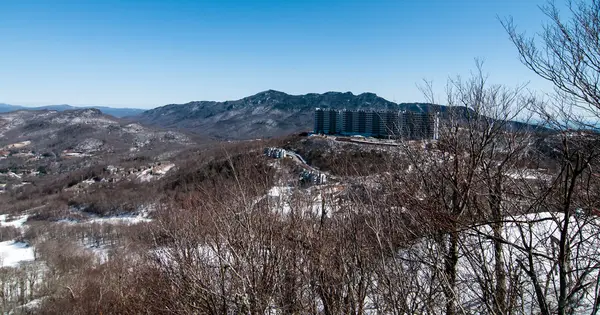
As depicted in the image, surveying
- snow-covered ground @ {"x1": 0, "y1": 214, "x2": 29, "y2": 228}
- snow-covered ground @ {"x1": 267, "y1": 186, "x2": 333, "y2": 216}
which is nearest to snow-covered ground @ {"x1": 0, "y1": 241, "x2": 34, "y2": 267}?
snow-covered ground @ {"x1": 0, "y1": 214, "x2": 29, "y2": 228}

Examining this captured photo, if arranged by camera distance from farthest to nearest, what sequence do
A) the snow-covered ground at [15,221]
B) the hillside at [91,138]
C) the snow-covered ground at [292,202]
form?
the hillside at [91,138] < the snow-covered ground at [15,221] < the snow-covered ground at [292,202]

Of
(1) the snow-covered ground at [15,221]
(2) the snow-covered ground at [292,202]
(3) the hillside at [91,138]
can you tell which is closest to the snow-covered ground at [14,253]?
(1) the snow-covered ground at [15,221]

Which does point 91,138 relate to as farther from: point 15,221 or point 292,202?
point 292,202

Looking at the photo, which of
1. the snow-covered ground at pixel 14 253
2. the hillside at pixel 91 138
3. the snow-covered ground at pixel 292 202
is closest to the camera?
the snow-covered ground at pixel 292 202

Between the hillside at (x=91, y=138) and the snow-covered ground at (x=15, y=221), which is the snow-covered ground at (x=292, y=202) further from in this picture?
the hillside at (x=91, y=138)

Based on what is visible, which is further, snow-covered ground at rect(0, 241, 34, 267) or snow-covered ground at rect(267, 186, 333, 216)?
snow-covered ground at rect(0, 241, 34, 267)

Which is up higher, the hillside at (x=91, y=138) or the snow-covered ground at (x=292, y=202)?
the snow-covered ground at (x=292, y=202)

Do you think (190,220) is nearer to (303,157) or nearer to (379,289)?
(379,289)

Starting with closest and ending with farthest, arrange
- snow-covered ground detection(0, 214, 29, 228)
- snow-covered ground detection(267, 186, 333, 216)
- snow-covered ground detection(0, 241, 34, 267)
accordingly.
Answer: snow-covered ground detection(267, 186, 333, 216)
snow-covered ground detection(0, 241, 34, 267)
snow-covered ground detection(0, 214, 29, 228)

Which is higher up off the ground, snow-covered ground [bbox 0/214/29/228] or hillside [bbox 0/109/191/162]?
hillside [bbox 0/109/191/162]

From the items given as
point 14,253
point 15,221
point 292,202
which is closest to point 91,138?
point 15,221

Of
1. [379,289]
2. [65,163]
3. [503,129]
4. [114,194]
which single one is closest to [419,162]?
[503,129]

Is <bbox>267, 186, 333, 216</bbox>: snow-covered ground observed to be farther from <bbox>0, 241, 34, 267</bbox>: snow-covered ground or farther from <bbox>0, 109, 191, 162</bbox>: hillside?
<bbox>0, 109, 191, 162</bbox>: hillside
